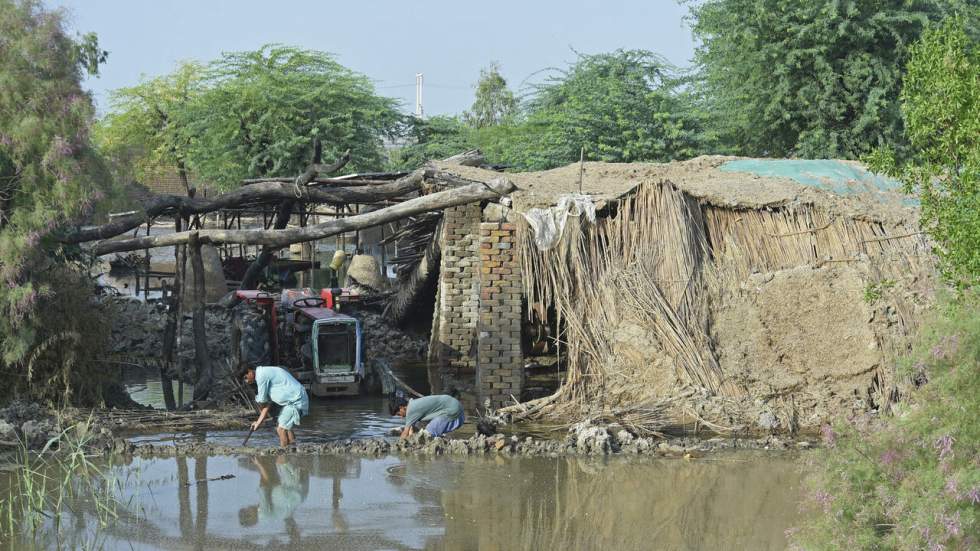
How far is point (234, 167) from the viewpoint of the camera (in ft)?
113

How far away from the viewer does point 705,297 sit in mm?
15383

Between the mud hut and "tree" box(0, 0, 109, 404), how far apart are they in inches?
228

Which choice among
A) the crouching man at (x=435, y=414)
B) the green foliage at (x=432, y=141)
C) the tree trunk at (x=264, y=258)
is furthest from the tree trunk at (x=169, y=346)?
the green foliage at (x=432, y=141)

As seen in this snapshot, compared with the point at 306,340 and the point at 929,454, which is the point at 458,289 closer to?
the point at 306,340

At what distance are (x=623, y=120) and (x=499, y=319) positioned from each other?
45.8ft

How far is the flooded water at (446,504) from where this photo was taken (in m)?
9.55

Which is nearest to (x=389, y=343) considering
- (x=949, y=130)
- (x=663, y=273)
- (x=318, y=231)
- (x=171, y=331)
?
(x=171, y=331)

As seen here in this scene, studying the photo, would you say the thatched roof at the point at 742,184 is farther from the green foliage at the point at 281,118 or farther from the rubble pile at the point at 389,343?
the green foliage at the point at 281,118

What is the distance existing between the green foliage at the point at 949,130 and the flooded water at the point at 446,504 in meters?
3.00

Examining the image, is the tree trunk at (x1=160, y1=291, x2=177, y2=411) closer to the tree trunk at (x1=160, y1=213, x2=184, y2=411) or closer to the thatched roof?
the tree trunk at (x1=160, y1=213, x2=184, y2=411)

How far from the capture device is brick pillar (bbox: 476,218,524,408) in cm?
1575

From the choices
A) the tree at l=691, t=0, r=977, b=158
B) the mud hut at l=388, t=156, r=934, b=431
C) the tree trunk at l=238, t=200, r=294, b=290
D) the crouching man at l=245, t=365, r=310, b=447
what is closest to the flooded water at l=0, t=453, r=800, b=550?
the crouching man at l=245, t=365, r=310, b=447

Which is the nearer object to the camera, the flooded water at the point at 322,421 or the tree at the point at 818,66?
the flooded water at the point at 322,421

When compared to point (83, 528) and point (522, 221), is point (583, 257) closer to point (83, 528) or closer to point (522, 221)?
point (522, 221)
